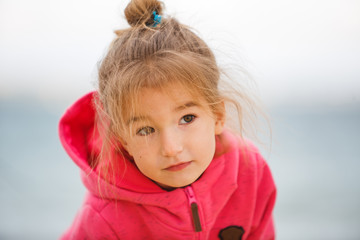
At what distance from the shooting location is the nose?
0.71 meters

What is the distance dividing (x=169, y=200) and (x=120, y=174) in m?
0.14

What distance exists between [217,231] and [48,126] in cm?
165

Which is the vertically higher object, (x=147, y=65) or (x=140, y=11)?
(x=140, y=11)

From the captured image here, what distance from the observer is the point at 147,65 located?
73cm

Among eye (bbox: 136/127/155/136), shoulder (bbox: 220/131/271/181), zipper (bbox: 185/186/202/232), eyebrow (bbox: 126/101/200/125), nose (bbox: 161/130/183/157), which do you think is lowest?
zipper (bbox: 185/186/202/232)

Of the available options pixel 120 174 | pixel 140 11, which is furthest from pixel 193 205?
pixel 140 11

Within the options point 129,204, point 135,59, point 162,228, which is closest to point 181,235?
point 162,228

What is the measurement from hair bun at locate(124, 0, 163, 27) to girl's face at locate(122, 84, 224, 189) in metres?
0.19

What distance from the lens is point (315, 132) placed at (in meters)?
2.06

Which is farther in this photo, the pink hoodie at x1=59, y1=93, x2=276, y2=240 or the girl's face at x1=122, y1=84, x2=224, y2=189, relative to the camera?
the pink hoodie at x1=59, y1=93, x2=276, y2=240

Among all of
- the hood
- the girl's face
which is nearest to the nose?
the girl's face

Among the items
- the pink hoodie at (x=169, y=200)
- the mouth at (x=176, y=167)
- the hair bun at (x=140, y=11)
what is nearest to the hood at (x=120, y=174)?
the pink hoodie at (x=169, y=200)

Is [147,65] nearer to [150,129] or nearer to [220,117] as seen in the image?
[150,129]

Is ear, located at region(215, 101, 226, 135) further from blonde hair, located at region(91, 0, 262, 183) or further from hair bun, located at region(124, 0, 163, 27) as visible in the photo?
hair bun, located at region(124, 0, 163, 27)
